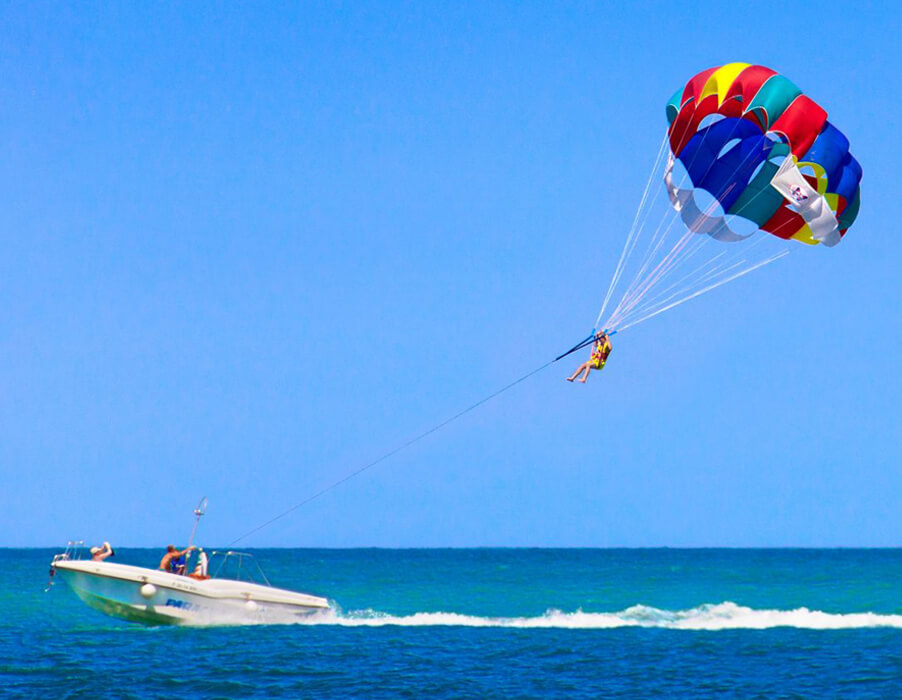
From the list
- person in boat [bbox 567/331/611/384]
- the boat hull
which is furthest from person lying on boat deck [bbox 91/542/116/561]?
person in boat [bbox 567/331/611/384]

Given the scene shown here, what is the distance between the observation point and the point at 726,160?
731 inches

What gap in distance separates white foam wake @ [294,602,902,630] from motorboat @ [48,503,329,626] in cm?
106

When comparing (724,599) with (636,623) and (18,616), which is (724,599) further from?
(18,616)

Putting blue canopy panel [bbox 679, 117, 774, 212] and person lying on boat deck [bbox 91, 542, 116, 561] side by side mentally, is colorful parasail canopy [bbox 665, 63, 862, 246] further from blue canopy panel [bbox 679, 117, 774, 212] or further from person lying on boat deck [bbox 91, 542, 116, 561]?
person lying on boat deck [bbox 91, 542, 116, 561]

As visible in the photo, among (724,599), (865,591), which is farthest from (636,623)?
(865,591)

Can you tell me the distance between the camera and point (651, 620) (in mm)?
25578

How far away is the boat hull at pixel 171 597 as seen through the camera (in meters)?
20.5

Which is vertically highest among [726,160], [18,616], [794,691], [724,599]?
[726,160]

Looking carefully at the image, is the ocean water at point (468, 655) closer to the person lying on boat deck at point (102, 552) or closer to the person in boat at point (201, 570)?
the person in boat at point (201, 570)

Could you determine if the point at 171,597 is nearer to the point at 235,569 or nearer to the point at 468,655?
the point at 468,655

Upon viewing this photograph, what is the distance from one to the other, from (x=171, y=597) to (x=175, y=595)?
9cm

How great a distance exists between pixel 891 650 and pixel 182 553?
549 inches

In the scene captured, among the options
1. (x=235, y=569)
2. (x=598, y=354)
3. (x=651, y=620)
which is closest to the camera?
(x=598, y=354)

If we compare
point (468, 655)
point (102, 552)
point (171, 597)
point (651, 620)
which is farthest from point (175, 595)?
point (651, 620)
